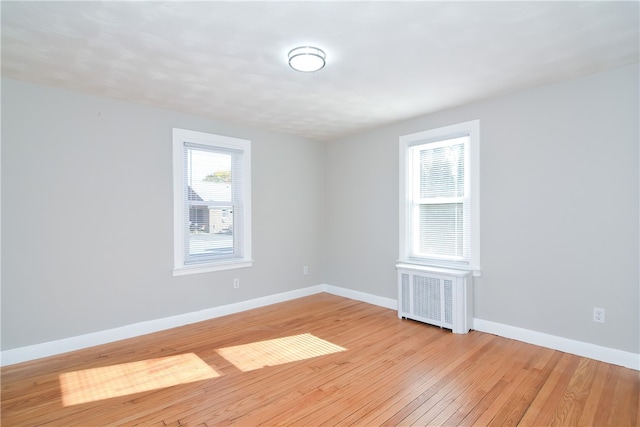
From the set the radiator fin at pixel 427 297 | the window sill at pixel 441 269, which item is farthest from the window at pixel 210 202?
the radiator fin at pixel 427 297

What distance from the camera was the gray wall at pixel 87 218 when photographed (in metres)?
2.96

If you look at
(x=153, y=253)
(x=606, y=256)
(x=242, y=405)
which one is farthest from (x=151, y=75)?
(x=606, y=256)

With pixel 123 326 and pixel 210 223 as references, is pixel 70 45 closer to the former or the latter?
pixel 210 223

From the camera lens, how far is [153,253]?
3.74 metres

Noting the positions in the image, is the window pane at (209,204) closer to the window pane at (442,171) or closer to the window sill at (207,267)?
the window sill at (207,267)

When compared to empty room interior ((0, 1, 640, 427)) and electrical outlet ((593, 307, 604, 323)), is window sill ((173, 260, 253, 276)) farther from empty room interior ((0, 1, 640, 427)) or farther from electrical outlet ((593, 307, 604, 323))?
electrical outlet ((593, 307, 604, 323))

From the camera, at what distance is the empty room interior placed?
219 cm

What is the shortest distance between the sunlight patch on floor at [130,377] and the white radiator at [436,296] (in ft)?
7.88

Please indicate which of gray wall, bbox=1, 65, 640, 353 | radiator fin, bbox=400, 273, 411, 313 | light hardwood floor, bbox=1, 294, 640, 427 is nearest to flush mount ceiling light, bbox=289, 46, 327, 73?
gray wall, bbox=1, 65, 640, 353

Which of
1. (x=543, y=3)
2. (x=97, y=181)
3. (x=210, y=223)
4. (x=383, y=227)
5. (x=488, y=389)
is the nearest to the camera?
(x=543, y=3)

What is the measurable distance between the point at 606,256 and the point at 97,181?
491 cm

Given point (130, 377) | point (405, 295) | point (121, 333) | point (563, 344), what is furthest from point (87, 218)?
point (563, 344)

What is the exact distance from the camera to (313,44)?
236 centimetres

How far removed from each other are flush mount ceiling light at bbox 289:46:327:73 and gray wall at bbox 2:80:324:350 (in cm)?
207
